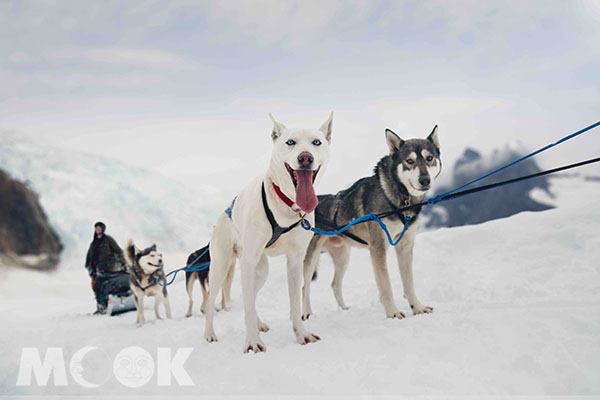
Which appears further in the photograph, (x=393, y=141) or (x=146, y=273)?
(x=146, y=273)

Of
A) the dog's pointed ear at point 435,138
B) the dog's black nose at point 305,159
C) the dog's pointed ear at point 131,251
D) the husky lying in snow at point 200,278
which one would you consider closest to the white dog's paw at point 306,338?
the dog's black nose at point 305,159

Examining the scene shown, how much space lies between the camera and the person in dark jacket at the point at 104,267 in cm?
716

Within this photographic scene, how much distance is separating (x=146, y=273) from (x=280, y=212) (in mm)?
3394

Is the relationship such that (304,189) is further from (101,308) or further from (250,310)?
(101,308)

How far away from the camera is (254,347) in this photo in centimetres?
353

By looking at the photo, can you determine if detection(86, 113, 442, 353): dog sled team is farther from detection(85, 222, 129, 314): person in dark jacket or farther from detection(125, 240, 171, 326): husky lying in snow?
detection(85, 222, 129, 314): person in dark jacket

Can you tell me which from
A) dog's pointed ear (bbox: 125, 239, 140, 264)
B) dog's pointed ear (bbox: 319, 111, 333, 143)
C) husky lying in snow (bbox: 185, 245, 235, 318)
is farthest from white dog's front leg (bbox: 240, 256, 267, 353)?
dog's pointed ear (bbox: 125, 239, 140, 264)

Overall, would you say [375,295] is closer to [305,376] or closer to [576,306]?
[576,306]

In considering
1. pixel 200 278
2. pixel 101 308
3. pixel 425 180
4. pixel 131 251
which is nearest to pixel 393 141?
pixel 425 180

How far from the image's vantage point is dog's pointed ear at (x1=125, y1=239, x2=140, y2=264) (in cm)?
628

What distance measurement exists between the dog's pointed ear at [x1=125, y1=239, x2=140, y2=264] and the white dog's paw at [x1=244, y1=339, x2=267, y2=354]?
3.36m

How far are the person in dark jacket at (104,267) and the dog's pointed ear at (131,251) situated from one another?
954 millimetres

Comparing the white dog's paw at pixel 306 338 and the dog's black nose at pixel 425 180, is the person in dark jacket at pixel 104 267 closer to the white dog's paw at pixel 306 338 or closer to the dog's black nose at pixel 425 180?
the white dog's paw at pixel 306 338

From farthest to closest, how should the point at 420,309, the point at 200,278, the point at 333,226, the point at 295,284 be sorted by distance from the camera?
the point at 200,278 < the point at 333,226 < the point at 420,309 < the point at 295,284
